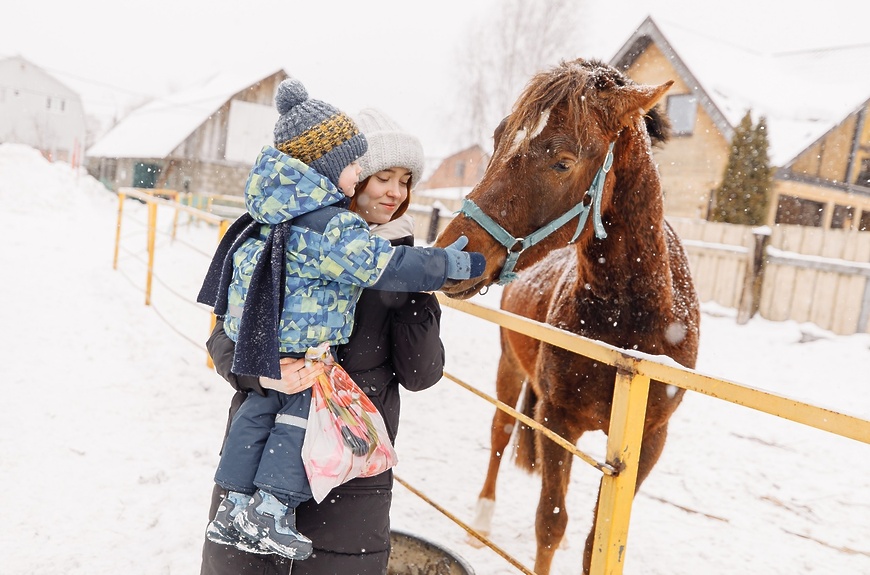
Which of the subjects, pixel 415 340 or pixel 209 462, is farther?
pixel 209 462

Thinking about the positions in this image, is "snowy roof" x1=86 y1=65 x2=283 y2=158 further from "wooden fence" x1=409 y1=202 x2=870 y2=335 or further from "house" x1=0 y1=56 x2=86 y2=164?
"house" x1=0 y1=56 x2=86 y2=164

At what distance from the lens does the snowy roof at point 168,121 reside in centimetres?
2498

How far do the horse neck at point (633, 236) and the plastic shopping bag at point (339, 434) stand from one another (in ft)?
3.70

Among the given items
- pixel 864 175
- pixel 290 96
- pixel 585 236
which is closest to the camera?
pixel 290 96

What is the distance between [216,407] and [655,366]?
3.91m

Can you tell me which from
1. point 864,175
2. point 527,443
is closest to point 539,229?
point 527,443

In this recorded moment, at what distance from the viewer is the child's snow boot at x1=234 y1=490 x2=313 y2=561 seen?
1.44 meters

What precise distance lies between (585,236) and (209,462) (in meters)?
2.87

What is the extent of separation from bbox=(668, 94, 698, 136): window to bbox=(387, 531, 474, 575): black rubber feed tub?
16507 millimetres

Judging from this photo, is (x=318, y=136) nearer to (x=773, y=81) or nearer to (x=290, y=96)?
(x=290, y=96)

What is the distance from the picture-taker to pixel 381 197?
1796 mm

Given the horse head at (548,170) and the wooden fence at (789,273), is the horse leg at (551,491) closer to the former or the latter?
the horse head at (548,170)

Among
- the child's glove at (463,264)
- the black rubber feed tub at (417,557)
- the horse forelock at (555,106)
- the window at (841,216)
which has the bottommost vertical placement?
the black rubber feed tub at (417,557)

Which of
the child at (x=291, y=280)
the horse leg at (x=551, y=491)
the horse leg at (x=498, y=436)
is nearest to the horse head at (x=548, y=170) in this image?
the child at (x=291, y=280)
